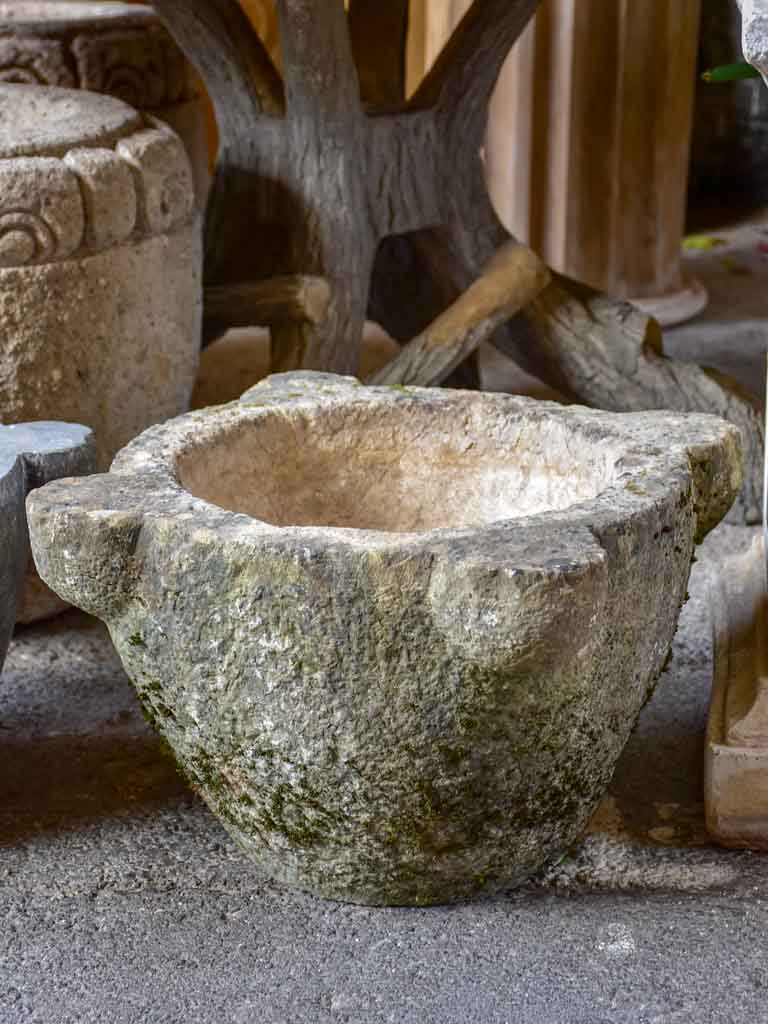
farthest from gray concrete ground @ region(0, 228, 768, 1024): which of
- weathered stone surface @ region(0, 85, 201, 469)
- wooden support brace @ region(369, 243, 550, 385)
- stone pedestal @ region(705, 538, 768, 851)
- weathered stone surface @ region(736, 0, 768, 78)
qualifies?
wooden support brace @ region(369, 243, 550, 385)

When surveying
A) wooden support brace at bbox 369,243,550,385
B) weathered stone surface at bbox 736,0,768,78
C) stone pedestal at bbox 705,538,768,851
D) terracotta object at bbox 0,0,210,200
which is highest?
weathered stone surface at bbox 736,0,768,78

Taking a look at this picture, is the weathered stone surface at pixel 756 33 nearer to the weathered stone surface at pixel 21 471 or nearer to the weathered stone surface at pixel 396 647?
the weathered stone surface at pixel 396 647

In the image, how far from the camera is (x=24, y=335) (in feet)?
8.25

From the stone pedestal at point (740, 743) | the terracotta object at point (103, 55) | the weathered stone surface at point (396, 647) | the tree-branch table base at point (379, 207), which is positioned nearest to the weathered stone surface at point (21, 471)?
the weathered stone surface at point (396, 647)

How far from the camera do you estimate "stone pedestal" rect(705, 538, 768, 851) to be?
2.00 meters

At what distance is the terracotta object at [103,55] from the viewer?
136 inches

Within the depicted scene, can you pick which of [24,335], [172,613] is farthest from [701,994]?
[24,335]

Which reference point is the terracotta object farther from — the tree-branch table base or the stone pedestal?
the stone pedestal

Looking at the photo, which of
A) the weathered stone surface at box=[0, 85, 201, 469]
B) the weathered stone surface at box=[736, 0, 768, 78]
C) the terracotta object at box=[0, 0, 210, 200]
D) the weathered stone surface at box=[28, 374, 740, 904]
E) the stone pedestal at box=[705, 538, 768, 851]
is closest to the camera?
the weathered stone surface at box=[28, 374, 740, 904]

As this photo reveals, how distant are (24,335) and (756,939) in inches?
57.7

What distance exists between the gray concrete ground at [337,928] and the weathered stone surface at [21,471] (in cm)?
30

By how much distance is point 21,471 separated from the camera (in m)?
2.05

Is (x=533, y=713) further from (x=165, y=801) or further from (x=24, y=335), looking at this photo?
(x=24, y=335)

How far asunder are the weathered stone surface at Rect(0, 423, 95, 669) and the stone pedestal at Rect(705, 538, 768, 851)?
0.93m
